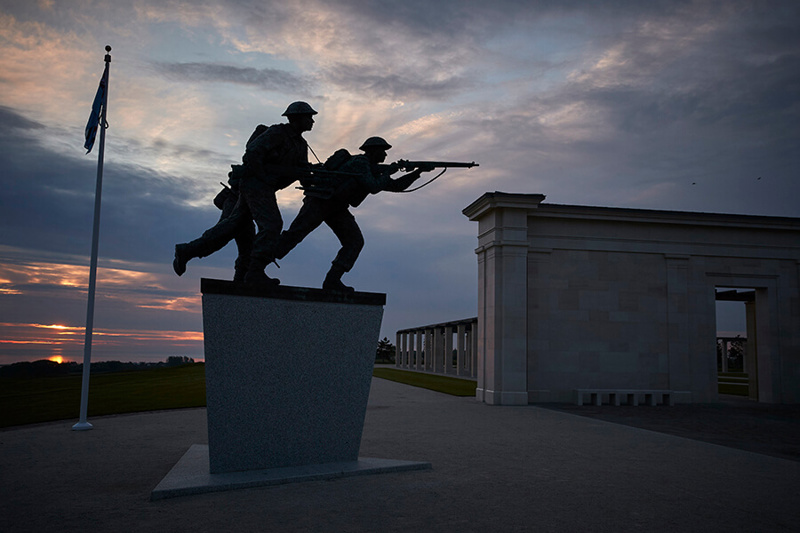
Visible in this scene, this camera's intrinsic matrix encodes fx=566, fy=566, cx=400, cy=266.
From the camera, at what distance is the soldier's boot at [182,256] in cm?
786

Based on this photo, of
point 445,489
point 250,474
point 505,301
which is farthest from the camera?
point 505,301

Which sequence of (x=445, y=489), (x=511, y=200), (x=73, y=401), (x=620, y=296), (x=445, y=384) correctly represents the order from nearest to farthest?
(x=445, y=489) < (x=73, y=401) < (x=511, y=200) < (x=620, y=296) < (x=445, y=384)

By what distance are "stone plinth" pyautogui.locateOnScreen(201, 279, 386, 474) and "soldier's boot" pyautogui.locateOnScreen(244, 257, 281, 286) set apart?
19 centimetres

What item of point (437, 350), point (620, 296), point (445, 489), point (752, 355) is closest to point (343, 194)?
point (445, 489)

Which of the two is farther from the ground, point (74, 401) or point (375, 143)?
point (375, 143)

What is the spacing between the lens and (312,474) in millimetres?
7266

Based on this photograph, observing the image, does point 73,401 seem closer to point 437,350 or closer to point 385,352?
point 437,350

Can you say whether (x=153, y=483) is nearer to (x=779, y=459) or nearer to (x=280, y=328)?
(x=280, y=328)

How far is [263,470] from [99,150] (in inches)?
343

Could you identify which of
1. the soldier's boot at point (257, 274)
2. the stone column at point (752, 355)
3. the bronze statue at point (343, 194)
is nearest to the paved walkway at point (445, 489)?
the soldier's boot at point (257, 274)

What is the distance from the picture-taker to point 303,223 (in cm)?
836

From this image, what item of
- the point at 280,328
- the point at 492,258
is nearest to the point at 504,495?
the point at 280,328

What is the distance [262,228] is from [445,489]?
4178 millimetres

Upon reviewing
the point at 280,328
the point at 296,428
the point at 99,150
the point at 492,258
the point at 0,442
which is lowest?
the point at 0,442
